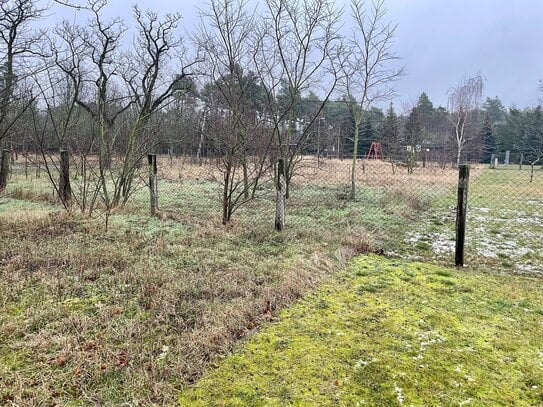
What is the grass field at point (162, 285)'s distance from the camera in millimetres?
2148

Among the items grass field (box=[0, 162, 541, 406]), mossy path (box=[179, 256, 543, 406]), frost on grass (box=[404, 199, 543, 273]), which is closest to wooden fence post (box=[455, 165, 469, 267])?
grass field (box=[0, 162, 541, 406])

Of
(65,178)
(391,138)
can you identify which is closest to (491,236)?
(65,178)

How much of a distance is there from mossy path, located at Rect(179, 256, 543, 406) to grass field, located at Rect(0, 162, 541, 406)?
0.05 metres

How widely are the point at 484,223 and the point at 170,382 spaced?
721 cm

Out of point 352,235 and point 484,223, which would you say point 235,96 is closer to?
point 352,235

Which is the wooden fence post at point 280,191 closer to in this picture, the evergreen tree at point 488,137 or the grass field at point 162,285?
the grass field at point 162,285

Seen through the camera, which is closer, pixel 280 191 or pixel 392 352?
pixel 392 352

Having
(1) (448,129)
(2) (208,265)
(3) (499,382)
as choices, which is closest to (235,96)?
(2) (208,265)

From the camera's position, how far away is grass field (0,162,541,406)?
2148mm

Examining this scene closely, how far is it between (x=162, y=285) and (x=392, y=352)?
212 cm

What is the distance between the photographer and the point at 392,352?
7.94 ft

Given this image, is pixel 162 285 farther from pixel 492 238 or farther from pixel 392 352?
pixel 492 238

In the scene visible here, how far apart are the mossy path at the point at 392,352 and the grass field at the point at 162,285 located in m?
0.05

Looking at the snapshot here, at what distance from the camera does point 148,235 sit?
5523 mm
